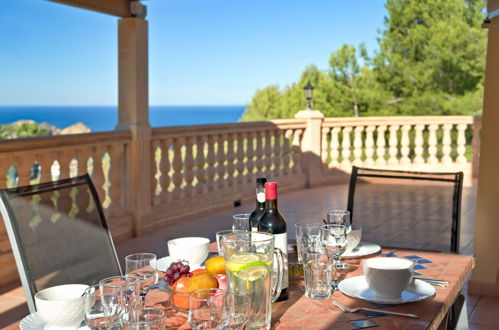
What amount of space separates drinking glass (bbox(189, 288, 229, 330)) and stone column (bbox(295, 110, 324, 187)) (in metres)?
6.49

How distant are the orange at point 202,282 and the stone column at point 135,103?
3.81 m

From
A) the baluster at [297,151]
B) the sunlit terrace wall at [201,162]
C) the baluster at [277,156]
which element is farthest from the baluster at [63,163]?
the baluster at [297,151]

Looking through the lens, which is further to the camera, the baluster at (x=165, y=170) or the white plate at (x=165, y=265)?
the baluster at (x=165, y=170)

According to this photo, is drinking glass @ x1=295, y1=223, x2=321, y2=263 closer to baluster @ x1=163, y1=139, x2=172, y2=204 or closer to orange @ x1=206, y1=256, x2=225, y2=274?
orange @ x1=206, y1=256, x2=225, y2=274

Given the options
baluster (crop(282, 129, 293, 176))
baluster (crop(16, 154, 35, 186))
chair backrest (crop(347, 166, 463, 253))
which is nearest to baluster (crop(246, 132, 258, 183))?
baluster (crop(282, 129, 293, 176))

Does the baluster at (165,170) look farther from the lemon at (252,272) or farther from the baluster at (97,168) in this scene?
the lemon at (252,272)

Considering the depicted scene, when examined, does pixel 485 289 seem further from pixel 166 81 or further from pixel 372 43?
pixel 166 81

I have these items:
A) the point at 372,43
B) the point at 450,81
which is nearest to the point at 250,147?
the point at 450,81

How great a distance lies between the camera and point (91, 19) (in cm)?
5075

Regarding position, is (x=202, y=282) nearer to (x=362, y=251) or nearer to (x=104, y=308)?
(x=104, y=308)

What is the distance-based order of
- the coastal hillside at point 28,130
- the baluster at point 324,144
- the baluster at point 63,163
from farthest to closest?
the coastal hillside at point 28,130
the baluster at point 324,144
the baluster at point 63,163

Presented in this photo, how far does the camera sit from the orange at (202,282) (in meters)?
1.42

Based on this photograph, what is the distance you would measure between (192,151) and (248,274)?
4698 mm

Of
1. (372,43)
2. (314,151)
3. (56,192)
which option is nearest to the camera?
(56,192)
